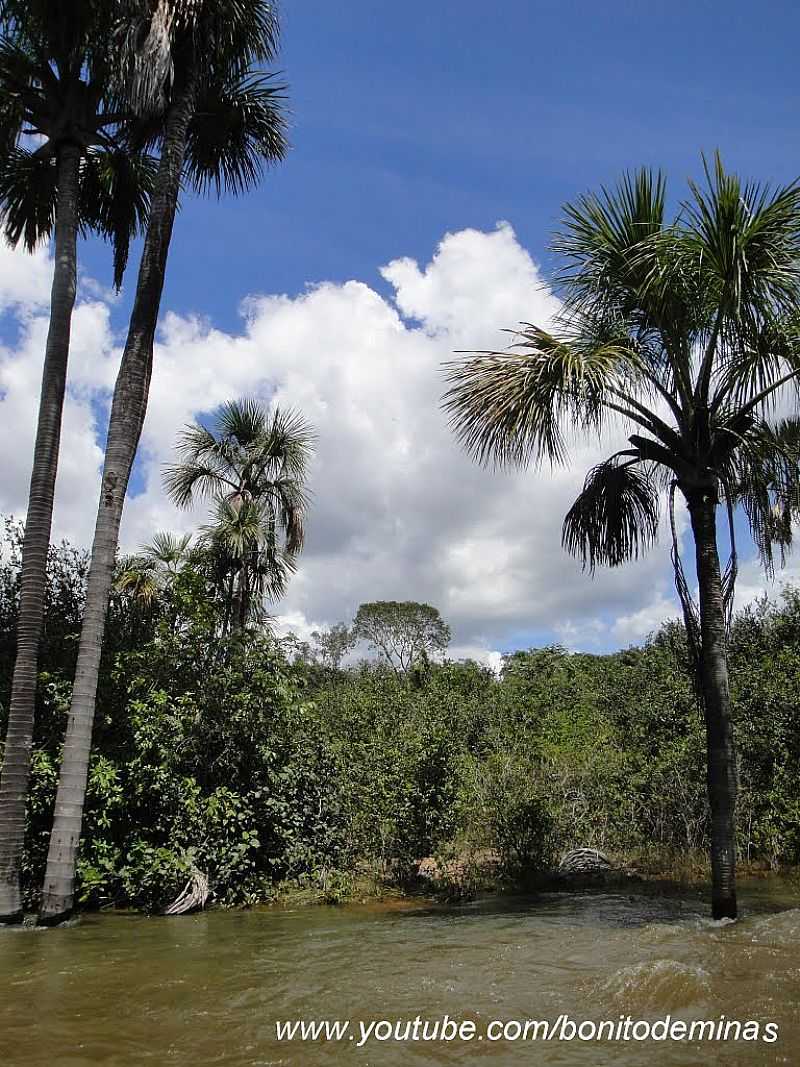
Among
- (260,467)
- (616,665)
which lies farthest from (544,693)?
(260,467)

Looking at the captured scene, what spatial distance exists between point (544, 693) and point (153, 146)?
15433 mm

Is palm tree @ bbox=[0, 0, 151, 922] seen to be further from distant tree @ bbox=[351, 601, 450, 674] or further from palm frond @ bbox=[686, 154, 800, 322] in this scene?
distant tree @ bbox=[351, 601, 450, 674]

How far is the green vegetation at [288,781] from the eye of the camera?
9.81 metres

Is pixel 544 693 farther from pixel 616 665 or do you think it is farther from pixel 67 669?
pixel 67 669

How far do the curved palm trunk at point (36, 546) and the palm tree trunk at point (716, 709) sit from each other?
22.3ft

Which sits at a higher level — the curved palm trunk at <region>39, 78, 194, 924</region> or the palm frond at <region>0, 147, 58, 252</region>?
the palm frond at <region>0, 147, 58, 252</region>

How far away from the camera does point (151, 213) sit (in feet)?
31.8

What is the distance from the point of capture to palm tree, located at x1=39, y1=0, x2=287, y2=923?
8281mm

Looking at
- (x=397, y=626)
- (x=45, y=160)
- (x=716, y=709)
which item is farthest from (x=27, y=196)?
(x=397, y=626)

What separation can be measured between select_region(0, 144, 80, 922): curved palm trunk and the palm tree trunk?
22.3ft

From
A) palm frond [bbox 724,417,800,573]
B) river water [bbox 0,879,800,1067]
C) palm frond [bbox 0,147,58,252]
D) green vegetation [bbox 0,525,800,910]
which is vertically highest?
palm frond [bbox 0,147,58,252]

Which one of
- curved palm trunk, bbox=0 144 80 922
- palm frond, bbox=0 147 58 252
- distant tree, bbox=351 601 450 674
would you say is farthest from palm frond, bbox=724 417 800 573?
distant tree, bbox=351 601 450 674

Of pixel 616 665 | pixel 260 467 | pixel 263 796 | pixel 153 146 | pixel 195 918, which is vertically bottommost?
→ pixel 195 918

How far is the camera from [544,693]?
20.8 meters
